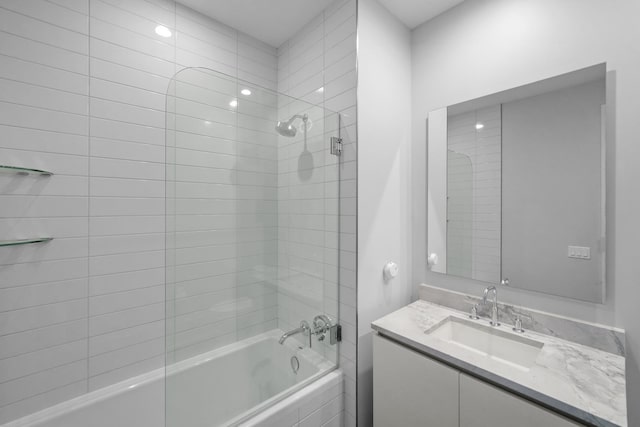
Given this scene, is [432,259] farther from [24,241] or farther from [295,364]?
[24,241]

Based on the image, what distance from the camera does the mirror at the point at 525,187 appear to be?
118cm

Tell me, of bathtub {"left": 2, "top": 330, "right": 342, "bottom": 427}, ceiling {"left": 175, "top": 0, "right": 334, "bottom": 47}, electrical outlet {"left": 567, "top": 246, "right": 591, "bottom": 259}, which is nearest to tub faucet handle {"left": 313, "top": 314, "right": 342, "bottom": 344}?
bathtub {"left": 2, "top": 330, "right": 342, "bottom": 427}

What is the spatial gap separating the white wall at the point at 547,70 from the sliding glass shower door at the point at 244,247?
72 cm

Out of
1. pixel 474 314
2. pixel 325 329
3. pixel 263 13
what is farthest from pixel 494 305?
pixel 263 13

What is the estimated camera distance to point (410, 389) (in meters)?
1.24

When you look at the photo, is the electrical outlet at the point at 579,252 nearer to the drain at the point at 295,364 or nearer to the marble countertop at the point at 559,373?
the marble countertop at the point at 559,373

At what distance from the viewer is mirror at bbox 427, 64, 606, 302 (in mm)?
1179

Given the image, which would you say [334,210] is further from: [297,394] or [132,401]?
[132,401]

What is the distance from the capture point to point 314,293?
1.57 metres

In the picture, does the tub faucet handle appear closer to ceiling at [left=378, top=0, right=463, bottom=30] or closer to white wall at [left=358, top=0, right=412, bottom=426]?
white wall at [left=358, top=0, right=412, bottom=426]

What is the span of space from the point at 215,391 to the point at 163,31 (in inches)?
76.1

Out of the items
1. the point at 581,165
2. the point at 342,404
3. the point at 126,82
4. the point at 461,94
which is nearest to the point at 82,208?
the point at 126,82

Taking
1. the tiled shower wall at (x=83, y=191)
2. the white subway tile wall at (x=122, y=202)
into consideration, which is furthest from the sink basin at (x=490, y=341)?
the tiled shower wall at (x=83, y=191)

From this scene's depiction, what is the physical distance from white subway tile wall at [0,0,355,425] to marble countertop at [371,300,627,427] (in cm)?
45
